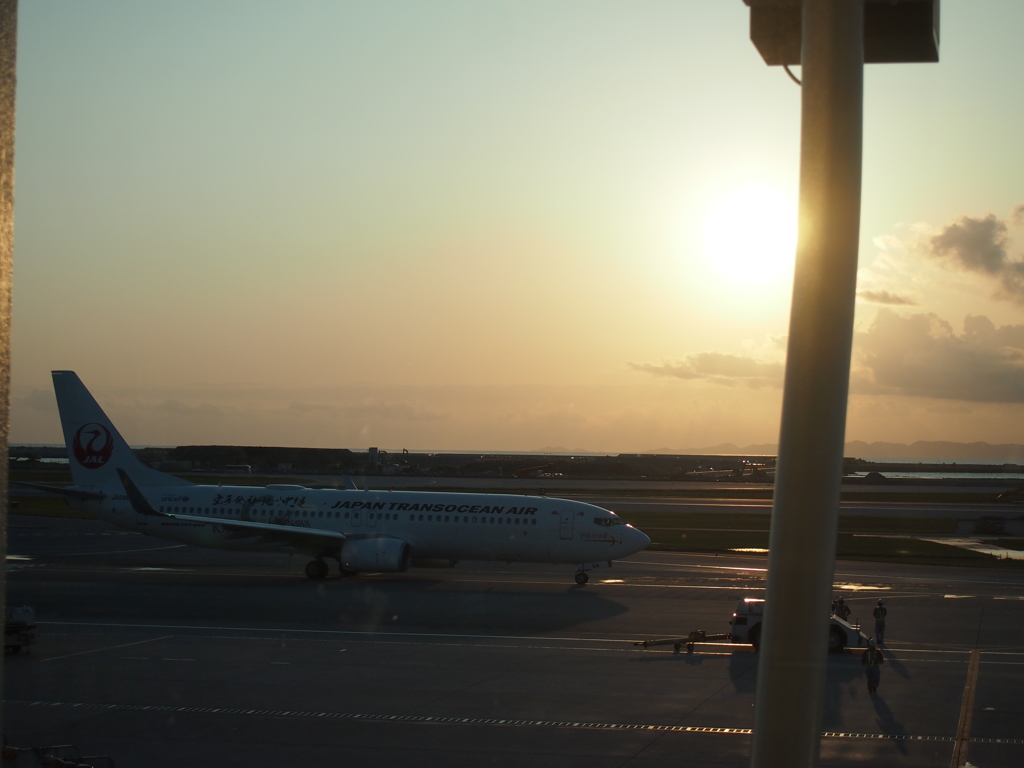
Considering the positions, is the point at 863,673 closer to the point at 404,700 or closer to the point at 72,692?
the point at 404,700

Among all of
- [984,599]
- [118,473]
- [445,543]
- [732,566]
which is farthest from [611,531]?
[118,473]

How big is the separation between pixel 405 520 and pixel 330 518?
376 centimetres

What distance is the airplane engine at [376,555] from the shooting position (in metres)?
39.3

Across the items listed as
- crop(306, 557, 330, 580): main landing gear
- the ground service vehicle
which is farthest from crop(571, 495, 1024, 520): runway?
the ground service vehicle

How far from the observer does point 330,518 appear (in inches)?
1668

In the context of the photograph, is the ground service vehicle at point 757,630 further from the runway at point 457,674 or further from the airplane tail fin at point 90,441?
the airplane tail fin at point 90,441

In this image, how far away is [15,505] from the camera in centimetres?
8175

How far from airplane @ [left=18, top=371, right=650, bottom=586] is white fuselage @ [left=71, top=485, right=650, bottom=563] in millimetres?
45

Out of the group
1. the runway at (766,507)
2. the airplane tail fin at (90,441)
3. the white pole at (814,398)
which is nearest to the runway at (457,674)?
the airplane tail fin at (90,441)

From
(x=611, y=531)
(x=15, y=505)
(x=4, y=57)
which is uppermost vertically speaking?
(x=4, y=57)

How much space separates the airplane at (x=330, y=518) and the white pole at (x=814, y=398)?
33591 millimetres

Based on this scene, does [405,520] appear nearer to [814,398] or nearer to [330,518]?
[330,518]

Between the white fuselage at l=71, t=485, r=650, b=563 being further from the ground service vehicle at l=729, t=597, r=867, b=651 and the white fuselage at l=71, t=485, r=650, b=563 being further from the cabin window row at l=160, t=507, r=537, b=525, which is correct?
the ground service vehicle at l=729, t=597, r=867, b=651

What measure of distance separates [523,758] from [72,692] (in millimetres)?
10843
